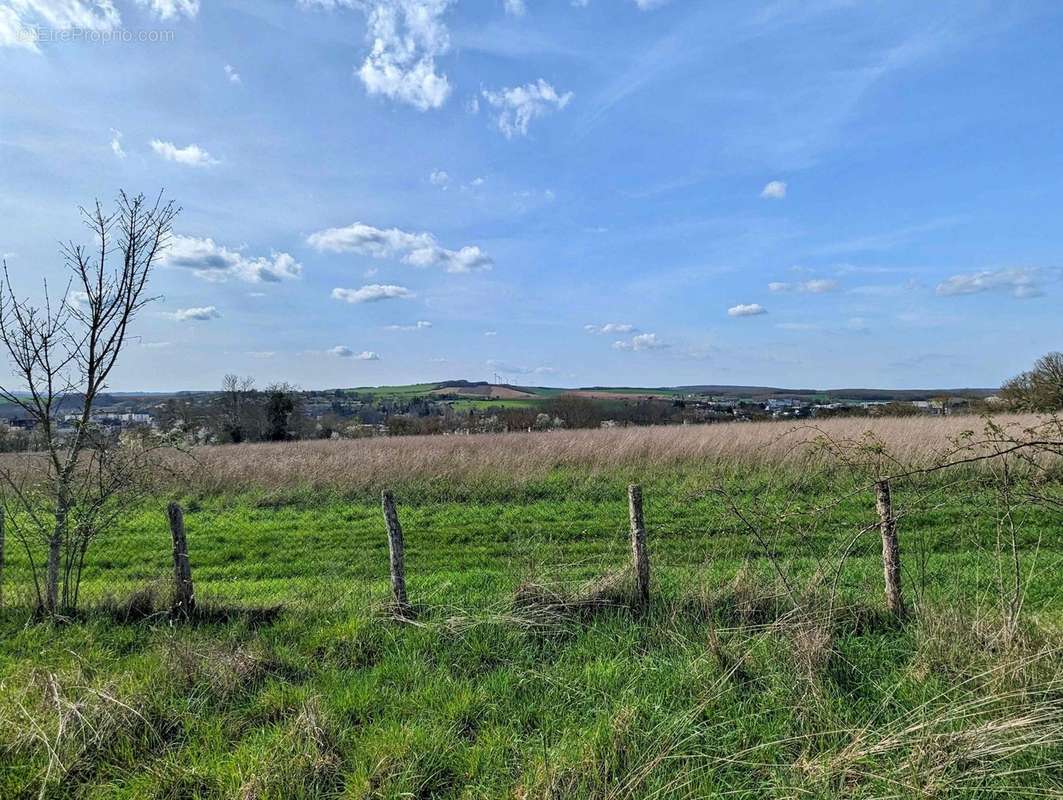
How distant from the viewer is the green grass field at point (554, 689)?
3.07 metres

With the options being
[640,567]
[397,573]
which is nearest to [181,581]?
[397,573]

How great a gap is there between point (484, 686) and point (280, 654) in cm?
189

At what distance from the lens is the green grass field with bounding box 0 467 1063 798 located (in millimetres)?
3072

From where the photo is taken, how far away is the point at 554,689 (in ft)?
13.2

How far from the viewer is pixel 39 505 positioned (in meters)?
6.25

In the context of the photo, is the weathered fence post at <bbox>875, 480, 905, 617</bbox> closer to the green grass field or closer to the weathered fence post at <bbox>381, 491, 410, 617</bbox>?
the green grass field

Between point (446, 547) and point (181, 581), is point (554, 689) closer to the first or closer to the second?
point (181, 581)

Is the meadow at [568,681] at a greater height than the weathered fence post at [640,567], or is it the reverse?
the weathered fence post at [640,567]

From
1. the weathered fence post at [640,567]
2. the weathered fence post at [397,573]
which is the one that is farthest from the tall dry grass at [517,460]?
the weathered fence post at [640,567]

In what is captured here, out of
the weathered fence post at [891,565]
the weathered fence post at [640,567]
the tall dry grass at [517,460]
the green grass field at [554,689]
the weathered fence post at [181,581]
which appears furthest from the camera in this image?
the tall dry grass at [517,460]

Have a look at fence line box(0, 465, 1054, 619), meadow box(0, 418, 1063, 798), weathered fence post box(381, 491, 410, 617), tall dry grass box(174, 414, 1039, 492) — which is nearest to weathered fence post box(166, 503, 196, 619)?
fence line box(0, 465, 1054, 619)

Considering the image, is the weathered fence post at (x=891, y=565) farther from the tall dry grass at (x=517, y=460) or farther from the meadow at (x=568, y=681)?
the tall dry grass at (x=517, y=460)

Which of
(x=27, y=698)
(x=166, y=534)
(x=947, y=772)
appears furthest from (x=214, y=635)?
(x=166, y=534)

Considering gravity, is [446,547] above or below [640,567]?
below
